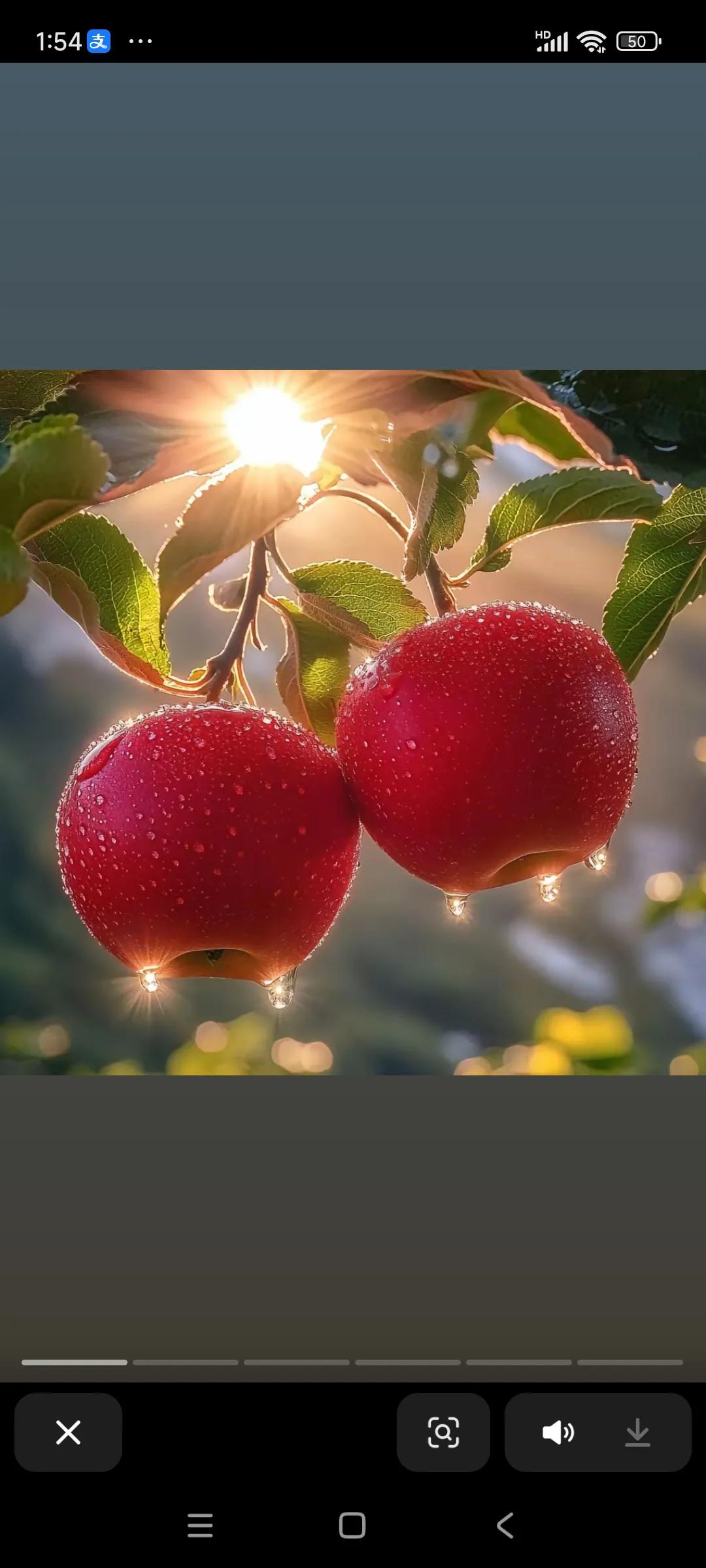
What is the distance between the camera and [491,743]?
1.34 ft

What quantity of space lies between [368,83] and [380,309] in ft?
0.25

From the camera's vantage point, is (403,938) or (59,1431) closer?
(59,1431)

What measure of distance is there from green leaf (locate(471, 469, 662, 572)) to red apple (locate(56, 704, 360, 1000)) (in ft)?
0.38

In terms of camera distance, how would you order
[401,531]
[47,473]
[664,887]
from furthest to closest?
1. [664,887]
2. [401,531]
3. [47,473]

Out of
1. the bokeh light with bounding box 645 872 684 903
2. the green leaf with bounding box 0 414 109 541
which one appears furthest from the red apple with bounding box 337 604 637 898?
the bokeh light with bounding box 645 872 684 903

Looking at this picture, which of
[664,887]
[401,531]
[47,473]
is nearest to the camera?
[47,473]

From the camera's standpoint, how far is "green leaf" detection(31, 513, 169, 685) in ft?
1.43

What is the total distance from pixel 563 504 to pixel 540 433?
0.11ft

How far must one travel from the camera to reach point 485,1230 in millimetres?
399

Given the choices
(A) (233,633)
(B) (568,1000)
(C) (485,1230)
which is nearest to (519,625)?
(A) (233,633)
